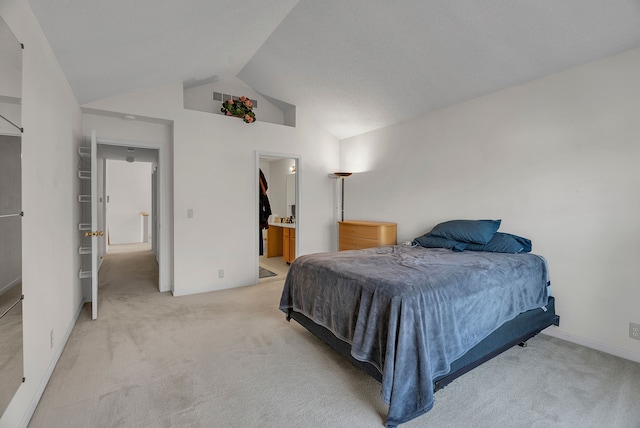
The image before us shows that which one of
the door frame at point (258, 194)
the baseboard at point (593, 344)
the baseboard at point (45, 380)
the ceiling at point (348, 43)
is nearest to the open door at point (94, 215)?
the baseboard at point (45, 380)

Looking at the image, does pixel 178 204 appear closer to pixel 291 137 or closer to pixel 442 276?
pixel 291 137

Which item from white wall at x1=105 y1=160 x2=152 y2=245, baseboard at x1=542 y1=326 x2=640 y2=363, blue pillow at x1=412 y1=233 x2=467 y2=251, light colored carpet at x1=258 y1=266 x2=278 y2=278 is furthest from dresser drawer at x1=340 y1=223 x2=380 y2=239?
white wall at x1=105 y1=160 x2=152 y2=245

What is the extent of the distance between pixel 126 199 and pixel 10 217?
8495 mm

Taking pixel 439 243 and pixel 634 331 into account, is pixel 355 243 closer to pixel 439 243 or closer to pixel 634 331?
pixel 439 243

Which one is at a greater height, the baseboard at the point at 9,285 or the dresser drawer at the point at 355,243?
the baseboard at the point at 9,285

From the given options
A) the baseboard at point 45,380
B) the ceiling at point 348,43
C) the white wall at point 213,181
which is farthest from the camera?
the white wall at point 213,181

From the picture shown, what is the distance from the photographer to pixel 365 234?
436 centimetres

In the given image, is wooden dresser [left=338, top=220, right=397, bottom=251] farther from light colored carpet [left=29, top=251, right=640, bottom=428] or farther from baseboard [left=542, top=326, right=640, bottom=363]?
baseboard [left=542, top=326, right=640, bottom=363]

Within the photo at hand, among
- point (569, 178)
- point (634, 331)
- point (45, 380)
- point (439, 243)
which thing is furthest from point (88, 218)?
point (634, 331)

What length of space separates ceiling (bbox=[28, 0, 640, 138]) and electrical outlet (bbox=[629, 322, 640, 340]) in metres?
2.18

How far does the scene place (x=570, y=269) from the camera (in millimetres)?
2717

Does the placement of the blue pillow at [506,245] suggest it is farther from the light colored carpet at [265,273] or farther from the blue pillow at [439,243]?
the light colored carpet at [265,273]

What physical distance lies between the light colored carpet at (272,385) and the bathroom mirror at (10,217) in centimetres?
48

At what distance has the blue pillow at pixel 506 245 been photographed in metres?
2.86
